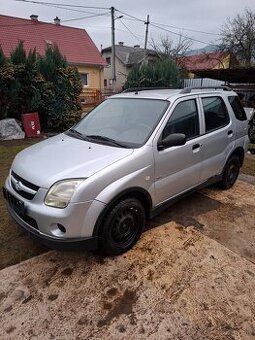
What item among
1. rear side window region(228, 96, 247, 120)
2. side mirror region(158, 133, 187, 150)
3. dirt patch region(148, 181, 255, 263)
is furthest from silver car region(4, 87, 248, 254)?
dirt patch region(148, 181, 255, 263)

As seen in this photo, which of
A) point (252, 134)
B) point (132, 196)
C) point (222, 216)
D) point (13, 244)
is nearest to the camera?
point (132, 196)

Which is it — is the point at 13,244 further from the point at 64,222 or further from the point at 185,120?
the point at 185,120

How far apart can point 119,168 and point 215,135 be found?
78.1 inches

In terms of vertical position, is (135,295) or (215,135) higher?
(215,135)

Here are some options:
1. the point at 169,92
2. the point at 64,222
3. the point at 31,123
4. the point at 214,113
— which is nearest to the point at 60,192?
the point at 64,222

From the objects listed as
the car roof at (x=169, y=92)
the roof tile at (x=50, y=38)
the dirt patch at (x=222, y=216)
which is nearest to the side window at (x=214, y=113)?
the car roof at (x=169, y=92)

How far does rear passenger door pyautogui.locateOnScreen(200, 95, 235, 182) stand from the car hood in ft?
4.93

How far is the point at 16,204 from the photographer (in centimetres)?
303

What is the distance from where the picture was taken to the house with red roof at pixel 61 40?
73.7 ft

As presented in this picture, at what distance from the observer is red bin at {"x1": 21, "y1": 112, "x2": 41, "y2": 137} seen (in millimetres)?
9766

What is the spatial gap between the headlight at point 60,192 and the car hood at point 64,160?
53 mm

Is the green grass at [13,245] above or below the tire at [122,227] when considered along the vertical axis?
below

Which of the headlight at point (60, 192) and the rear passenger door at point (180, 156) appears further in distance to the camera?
the rear passenger door at point (180, 156)

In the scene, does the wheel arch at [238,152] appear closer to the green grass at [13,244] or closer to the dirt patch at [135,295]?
the dirt patch at [135,295]
